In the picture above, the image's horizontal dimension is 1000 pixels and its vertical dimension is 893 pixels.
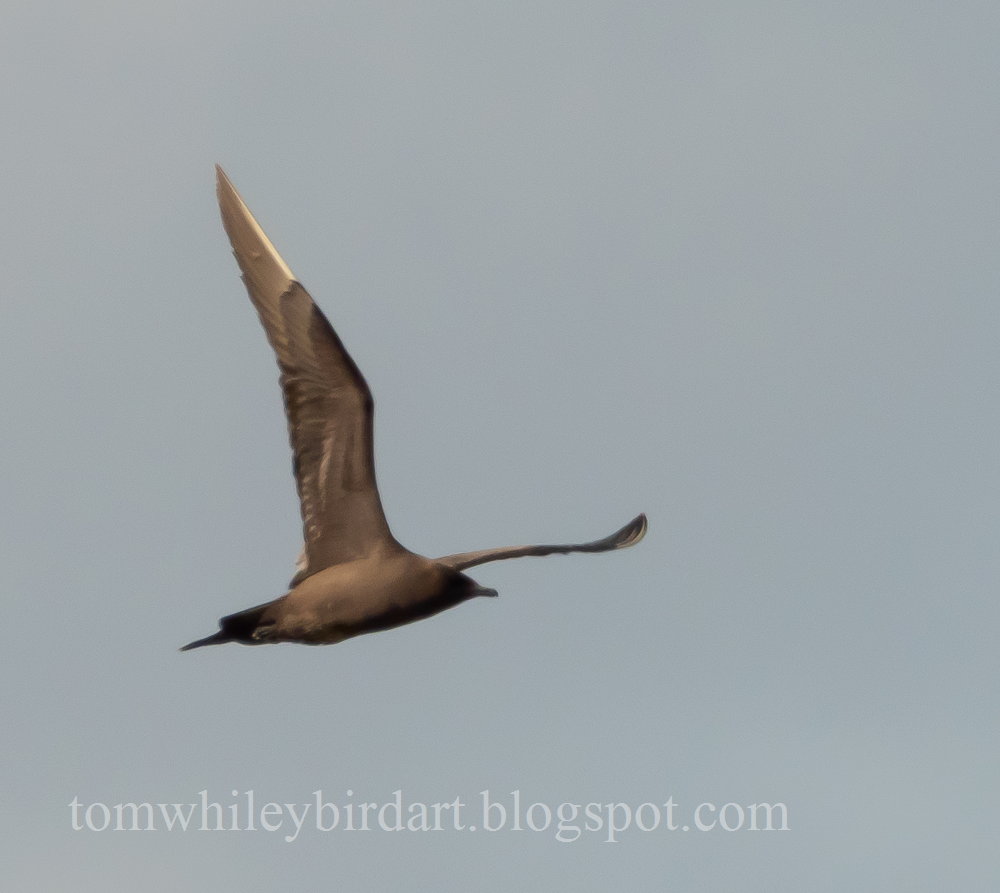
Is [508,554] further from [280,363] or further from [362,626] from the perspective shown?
[280,363]

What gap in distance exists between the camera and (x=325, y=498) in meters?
17.9

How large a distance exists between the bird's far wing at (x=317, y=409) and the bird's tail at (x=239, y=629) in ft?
1.76

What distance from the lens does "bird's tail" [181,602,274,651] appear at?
1769cm

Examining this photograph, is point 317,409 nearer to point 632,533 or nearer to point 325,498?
point 325,498

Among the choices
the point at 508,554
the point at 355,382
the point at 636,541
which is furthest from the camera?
the point at 636,541

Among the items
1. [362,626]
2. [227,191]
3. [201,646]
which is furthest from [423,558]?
[227,191]

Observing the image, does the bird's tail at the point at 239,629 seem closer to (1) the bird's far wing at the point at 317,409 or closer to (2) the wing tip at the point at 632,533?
(1) the bird's far wing at the point at 317,409

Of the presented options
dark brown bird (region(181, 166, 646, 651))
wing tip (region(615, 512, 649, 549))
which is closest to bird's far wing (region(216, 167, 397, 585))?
dark brown bird (region(181, 166, 646, 651))

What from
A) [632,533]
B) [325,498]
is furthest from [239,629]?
[632,533]

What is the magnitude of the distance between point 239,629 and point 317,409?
2084 mm

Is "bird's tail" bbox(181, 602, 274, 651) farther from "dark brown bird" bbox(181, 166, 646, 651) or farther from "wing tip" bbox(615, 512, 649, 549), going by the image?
"wing tip" bbox(615, 512, 649, 549)

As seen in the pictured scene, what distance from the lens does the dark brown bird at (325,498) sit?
57.9ft

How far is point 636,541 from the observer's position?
20297 millimetres

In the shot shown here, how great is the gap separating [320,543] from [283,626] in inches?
32.4
